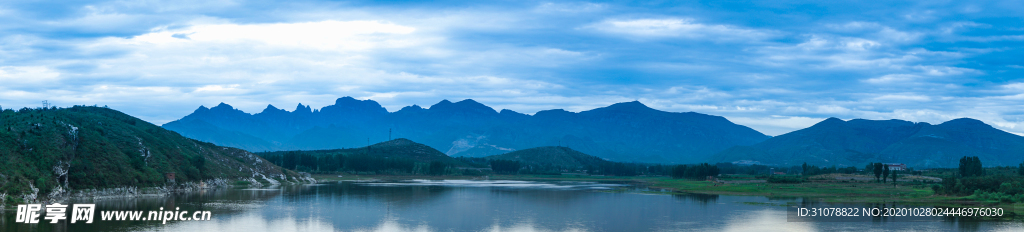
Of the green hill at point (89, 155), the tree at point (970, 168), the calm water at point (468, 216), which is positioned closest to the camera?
the calm water at point (468, 216)

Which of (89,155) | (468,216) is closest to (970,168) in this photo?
(468,216)

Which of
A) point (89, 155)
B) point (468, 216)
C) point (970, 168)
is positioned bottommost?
point (468, 216)

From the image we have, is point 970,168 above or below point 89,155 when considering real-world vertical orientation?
above

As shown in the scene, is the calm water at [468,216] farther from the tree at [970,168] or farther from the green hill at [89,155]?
the tree at [970,168]

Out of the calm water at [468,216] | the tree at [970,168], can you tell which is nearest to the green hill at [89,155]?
the calm water at [468,216]

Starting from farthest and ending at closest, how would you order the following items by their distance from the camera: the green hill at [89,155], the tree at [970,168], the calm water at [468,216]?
the tree at [970,168], the green hill at [89,155], the calm water at [468,216]

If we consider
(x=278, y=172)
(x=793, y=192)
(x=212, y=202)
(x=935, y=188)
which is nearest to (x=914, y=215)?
(x=935, y=188)

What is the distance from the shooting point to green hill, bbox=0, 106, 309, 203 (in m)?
84.8

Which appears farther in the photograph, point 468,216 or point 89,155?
point 89,155

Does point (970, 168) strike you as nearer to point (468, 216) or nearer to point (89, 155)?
point (468, 216)

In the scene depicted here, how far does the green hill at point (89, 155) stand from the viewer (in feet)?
278

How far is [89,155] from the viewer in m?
103

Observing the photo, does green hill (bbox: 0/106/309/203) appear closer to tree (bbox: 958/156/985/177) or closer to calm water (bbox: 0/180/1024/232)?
calm water (bbox: 0/180/1024/232)

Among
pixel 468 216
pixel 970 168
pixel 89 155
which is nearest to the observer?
pixel 468 216
